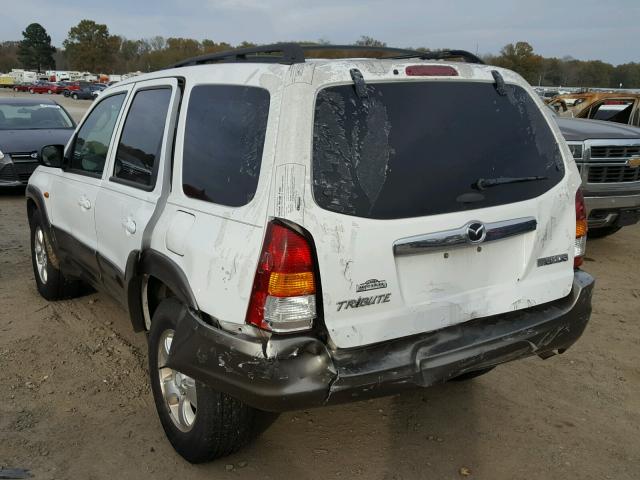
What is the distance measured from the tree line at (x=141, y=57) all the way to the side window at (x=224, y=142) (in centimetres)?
6069

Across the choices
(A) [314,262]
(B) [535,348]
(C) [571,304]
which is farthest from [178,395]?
(C) [571,304]

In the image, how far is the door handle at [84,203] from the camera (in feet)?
12.4

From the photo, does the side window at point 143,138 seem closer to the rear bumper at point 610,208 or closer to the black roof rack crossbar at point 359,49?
the black roof rack crossbar at point 359,49

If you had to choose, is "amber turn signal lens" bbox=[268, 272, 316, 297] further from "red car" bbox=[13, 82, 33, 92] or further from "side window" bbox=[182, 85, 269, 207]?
"red car" bbox=[13, 82, 33, 92]

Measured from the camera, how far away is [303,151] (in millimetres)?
2271

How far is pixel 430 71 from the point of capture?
2562 mm

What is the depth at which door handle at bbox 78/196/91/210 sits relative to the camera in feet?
12.4

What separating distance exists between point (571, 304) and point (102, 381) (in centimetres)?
282

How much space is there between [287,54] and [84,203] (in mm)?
2019

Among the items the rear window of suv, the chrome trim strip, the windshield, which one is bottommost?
the windshield

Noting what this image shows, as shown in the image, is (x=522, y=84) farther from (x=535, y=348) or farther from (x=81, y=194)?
(x=81, y=194)

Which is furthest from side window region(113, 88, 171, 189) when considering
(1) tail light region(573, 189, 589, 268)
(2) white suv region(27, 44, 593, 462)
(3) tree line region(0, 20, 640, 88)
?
(3) tree line region(0, 20, 640, 88)

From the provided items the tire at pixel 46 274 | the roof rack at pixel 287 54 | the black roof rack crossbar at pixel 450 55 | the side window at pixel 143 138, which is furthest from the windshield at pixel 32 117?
the black roof rack crossbar at pixel 450 55

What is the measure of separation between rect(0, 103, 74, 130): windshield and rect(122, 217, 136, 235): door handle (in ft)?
28.0
